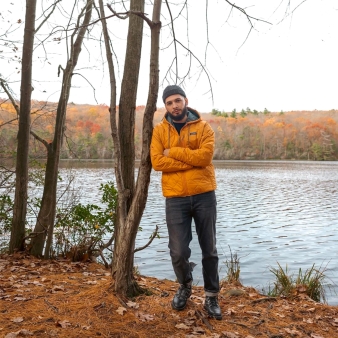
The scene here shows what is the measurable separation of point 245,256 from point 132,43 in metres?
7.88

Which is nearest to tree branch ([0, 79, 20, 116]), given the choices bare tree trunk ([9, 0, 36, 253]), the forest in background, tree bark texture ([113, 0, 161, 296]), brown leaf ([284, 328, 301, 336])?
bare tree trunk ([9, 0, 36, 253])

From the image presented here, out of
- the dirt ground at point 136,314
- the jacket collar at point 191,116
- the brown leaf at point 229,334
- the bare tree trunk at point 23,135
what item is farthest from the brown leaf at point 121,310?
the bare tree trunk at point 23,135

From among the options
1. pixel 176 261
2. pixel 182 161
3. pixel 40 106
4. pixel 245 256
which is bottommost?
Result: pixel 245 256

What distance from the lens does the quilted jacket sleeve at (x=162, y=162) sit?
154 inches

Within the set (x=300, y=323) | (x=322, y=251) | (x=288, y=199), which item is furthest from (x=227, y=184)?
(x=300, y=323)

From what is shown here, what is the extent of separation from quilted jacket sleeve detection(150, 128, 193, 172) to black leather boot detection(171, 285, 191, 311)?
1.25 meters

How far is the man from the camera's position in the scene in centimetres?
392

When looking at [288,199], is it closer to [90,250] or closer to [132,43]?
[90,250]

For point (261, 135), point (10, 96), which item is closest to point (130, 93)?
point (10, 96)

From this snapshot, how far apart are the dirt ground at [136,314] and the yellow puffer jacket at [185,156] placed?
119cm

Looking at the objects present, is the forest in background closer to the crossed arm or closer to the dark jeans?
the crossed arm

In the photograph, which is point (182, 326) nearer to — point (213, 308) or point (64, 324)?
point (213, 308)

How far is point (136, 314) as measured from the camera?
3.96 metres

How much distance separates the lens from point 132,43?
180 inches
